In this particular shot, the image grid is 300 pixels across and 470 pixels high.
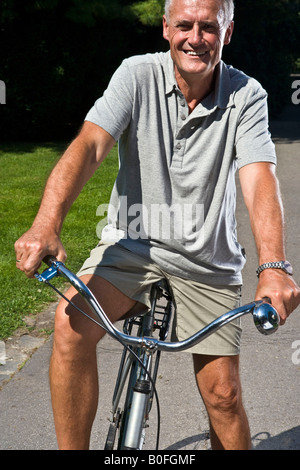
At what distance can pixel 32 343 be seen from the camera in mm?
4898

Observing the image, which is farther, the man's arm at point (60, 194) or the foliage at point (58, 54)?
the foliage at point (58, 54)

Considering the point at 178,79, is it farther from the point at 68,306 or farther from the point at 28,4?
the point at 28,4

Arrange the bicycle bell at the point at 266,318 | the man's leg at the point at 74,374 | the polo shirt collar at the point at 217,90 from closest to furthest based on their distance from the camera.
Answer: the bicycle bell at the point at 266,318
the man's leg at the point at 74,374
the polo shirt collar at the point at 217,90

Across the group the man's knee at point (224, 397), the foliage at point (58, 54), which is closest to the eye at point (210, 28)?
the man's knee at point (224, 397)

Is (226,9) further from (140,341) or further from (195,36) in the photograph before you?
(140,341)

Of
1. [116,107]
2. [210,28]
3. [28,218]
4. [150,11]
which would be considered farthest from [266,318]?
[150,11]

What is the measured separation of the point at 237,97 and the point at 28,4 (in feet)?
45.7

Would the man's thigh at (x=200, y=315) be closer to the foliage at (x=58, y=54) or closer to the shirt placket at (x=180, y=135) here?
the shirt placket at (x=180, y=135)

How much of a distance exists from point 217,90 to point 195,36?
24 centimetres

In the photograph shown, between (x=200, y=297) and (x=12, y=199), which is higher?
(x=200, y=297)

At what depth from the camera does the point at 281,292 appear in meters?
2.07

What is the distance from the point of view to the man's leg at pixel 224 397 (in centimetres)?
281
